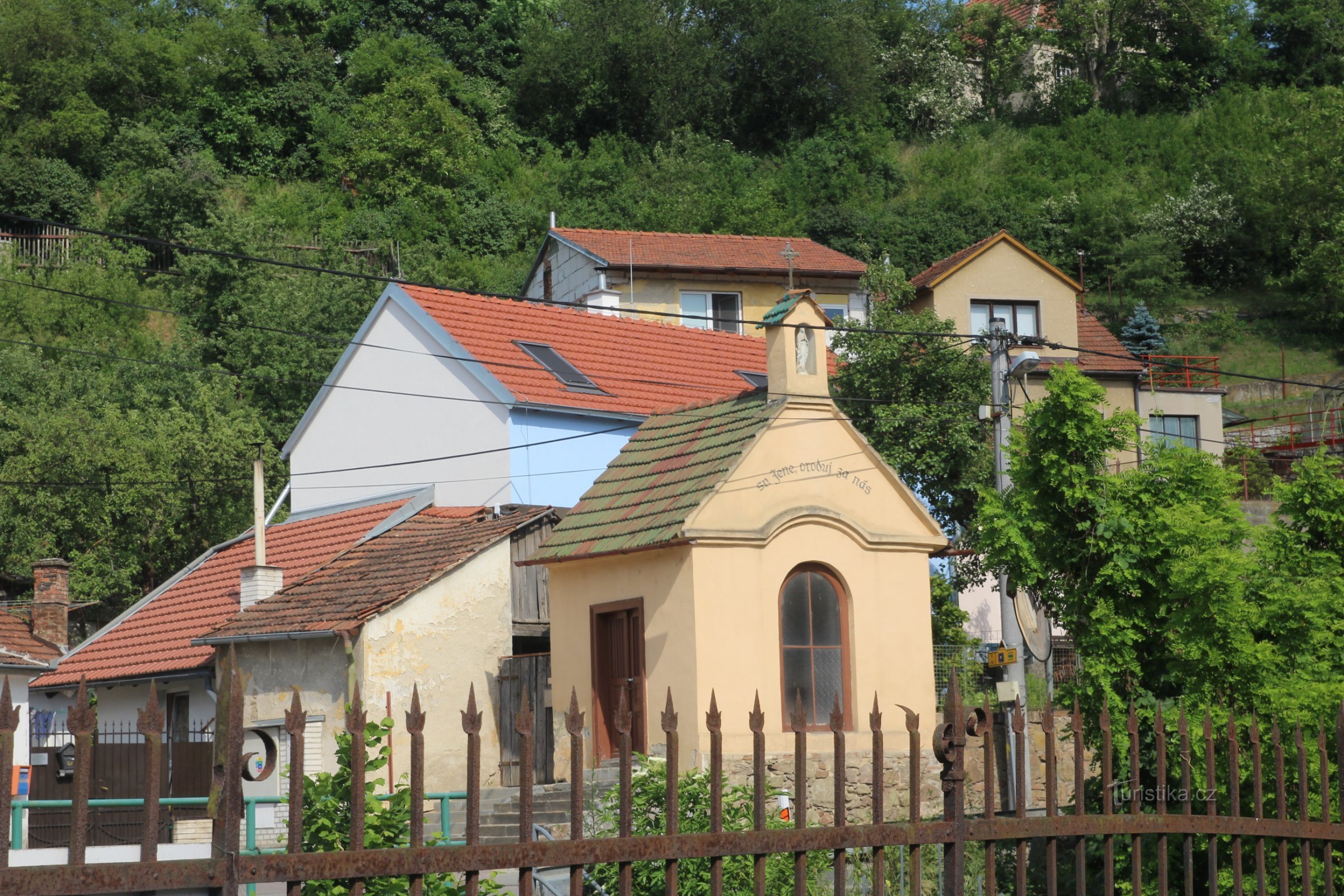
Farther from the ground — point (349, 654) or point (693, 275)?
point (693, 275)

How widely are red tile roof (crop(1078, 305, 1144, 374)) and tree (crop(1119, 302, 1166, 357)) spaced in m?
4.67

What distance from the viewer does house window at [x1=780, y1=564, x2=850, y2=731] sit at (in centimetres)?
1805

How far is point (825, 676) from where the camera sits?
1825cm

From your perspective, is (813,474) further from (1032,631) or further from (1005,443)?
(1032,631)

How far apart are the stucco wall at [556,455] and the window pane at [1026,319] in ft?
59.3

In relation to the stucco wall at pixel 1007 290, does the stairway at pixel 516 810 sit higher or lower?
lower

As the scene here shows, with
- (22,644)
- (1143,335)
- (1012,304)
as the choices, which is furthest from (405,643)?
(1143,335)

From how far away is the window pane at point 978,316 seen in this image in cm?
4084

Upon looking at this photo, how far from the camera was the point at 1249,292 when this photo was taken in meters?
59.2

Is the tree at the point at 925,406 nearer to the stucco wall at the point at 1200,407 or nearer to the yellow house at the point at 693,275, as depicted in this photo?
the yellow house at the point at 693,275

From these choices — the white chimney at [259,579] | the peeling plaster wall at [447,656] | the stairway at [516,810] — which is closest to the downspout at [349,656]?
the peeling plaster wall at [447,656]

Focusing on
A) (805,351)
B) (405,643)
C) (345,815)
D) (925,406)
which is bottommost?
(345,815)

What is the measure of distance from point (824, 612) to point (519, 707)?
457cm

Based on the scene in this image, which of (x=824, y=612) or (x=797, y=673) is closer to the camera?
(x=797, y=673)
